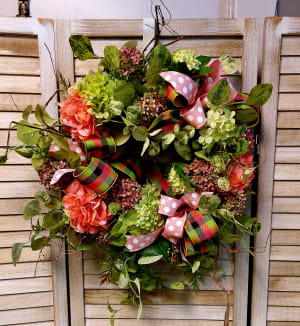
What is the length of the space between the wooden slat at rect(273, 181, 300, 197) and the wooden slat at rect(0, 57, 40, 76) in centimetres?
76

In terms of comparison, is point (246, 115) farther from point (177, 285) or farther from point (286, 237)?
point (177, 285)

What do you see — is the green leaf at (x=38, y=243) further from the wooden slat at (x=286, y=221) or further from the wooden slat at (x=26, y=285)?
the wooden slat at (x=286, y=221)

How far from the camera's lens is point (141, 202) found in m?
0.70

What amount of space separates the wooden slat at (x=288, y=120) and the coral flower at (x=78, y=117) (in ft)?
1.69

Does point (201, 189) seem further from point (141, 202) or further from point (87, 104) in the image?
point (87, 104)

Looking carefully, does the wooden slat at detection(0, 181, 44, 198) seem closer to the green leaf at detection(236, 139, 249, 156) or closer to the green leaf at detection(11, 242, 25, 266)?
the green leaf at detection(11, 242, 25, 266)

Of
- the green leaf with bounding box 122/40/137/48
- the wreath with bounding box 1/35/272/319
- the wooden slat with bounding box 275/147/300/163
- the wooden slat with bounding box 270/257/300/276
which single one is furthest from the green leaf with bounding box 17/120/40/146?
the wooden slat with bounding box 270/257/300/276

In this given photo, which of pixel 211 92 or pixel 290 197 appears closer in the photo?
pixel 211 92

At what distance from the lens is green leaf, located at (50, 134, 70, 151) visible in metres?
0.71

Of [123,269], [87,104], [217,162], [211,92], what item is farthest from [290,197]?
[87,104]

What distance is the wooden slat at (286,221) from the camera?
82 cm

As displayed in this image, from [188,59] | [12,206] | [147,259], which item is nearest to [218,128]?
[188,59]

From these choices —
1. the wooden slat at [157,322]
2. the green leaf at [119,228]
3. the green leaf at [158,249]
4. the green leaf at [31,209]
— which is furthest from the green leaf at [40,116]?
the wooden slat at [157,322]

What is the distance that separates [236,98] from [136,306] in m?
0.68
